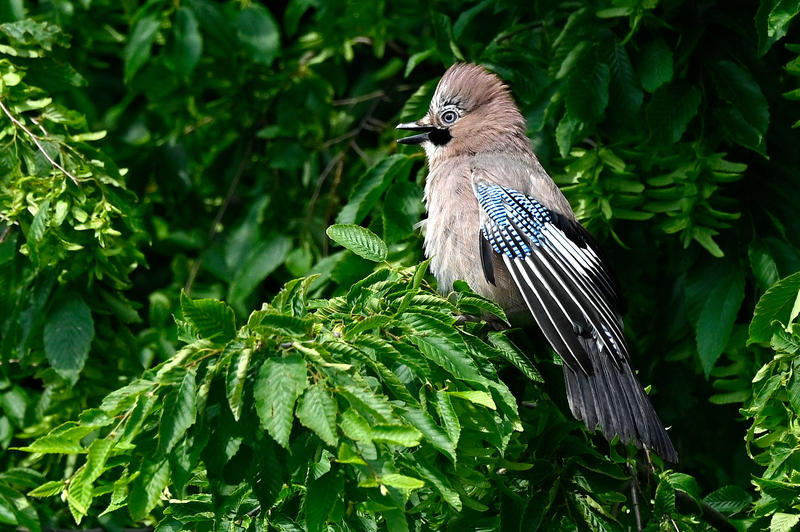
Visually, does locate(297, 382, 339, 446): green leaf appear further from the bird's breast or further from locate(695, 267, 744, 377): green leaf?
locate(695, 267, 744, 377): green leaf

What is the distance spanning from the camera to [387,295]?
231cm

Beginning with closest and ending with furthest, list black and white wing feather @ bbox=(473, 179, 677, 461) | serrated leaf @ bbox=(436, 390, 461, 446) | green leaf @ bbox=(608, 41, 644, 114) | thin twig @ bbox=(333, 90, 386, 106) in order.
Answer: serrated leaf @ bbox=(436, 390, 461, 446) < black and white wing feather @ bbox=(473, 179, 677, 461) < green leaf @ bbox=(608, 41, 644, 114) < thin twig @ bbox=(333, 90, 386, 106)

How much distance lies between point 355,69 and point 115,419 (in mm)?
3314

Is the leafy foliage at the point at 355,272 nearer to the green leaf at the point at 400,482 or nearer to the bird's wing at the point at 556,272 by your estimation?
the green leaf at the point at 400,482

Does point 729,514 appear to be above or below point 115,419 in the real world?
below

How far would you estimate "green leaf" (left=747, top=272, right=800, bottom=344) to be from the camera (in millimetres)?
2496

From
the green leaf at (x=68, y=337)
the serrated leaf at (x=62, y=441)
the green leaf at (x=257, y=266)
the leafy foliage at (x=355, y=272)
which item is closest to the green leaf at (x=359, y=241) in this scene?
the leafy foliage at (x=355, y=272)

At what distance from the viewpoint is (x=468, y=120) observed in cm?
360

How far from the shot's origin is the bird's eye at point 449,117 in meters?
3.59

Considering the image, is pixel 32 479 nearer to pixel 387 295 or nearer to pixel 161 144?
pixel 387 295

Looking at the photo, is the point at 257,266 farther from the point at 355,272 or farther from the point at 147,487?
the point at 147,487

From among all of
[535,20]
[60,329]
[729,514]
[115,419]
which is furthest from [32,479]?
[535,20]

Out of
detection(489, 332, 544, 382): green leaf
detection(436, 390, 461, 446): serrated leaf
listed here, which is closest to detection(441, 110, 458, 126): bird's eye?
detection(489, 332, 544, 382): green leaf

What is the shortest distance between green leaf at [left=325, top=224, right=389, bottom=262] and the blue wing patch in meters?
0.72
